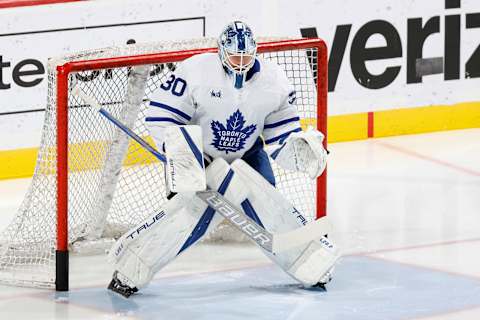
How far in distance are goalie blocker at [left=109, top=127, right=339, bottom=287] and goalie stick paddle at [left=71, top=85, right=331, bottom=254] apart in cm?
3

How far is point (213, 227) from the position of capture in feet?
19.2

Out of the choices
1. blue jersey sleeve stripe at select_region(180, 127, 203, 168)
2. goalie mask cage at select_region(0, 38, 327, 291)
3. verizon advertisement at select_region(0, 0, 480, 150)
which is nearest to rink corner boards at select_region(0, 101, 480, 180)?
verizon advertisement at select_region(0, 0, 480, 150)

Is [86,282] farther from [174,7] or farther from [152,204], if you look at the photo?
[174,7]

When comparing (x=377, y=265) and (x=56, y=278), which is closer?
(x=56, y=278)

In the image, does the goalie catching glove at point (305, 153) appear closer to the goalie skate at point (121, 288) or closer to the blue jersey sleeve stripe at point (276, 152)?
the blue jersey sleeve stripe at point (276, 152)

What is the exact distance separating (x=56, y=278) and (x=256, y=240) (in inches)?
30.1

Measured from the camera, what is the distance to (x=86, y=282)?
6109 millimetres

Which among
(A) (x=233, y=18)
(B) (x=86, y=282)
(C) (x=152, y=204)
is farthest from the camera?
(A) (x=233, y=18)

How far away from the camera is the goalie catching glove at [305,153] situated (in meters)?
5.70

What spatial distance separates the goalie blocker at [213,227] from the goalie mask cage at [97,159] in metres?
0.30

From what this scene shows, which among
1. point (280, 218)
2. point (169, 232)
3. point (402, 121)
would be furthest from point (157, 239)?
point (402, 121)

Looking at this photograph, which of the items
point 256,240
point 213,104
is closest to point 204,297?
point 256,240

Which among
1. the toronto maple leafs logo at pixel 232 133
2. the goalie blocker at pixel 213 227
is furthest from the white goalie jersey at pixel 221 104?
the goalie blocker at pixel 213 227

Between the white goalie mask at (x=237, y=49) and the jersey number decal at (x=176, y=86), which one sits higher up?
the white goalie mask at (x=237, y=49)
